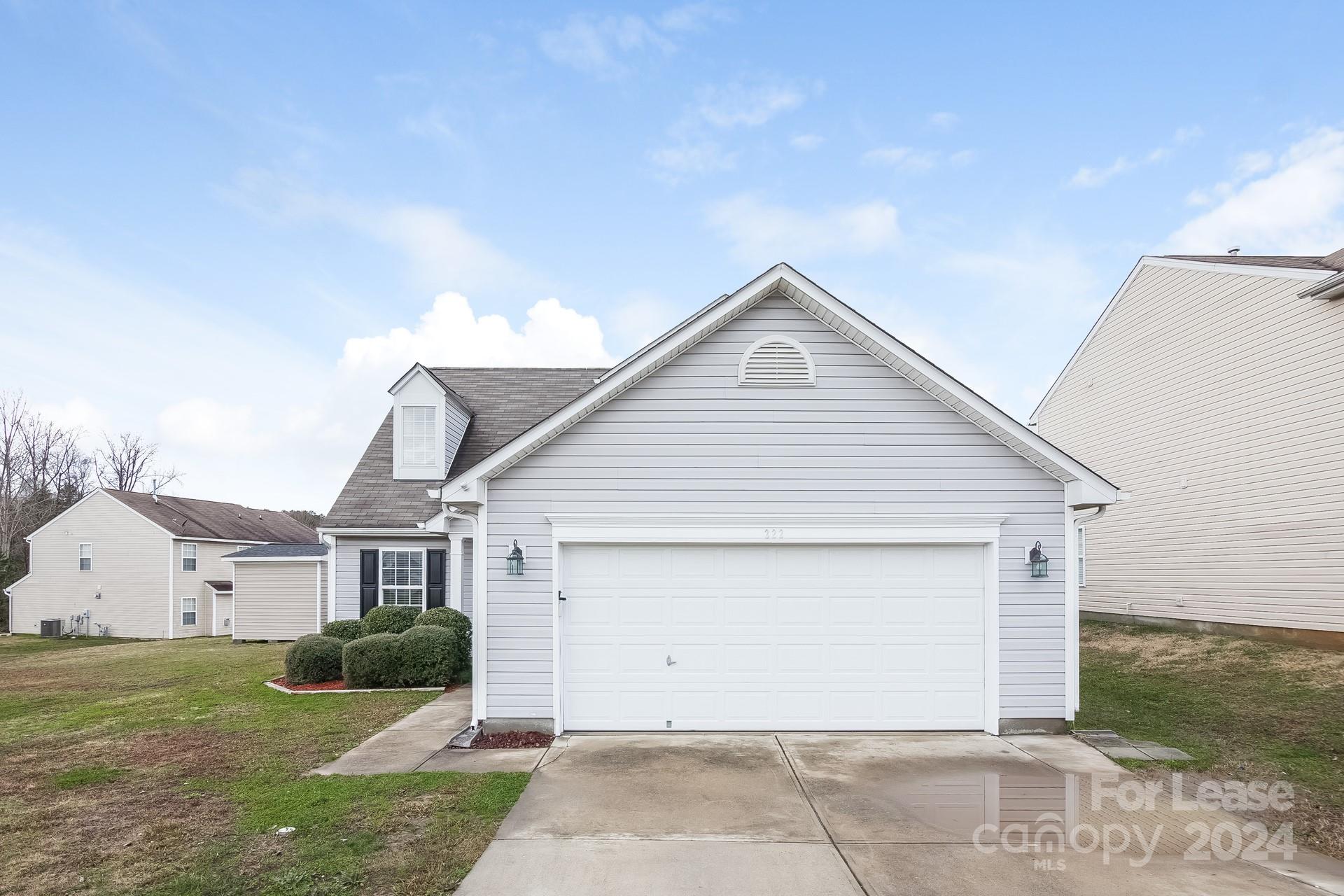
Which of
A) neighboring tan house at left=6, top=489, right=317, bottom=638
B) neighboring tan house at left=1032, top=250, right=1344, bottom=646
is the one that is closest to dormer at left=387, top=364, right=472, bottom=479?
neighboring tan house at left=6, top=489, right=317, bottom=638

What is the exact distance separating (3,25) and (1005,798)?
771 inches

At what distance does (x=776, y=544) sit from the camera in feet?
27.4

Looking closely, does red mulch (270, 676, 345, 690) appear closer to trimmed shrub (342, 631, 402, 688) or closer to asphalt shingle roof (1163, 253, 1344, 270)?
trimmed shrub (342, 631, 402, 688)

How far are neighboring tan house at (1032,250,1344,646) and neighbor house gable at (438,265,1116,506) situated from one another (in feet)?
27.2

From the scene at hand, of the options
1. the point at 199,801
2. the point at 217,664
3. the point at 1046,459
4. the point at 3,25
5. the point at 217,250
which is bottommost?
the point at 217,664

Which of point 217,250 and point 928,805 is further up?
point 217,250

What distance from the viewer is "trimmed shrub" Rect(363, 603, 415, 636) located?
13.5 m

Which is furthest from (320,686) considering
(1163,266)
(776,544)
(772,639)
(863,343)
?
(1163,266)

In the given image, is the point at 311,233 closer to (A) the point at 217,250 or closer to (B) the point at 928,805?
(A) the point at 217,250

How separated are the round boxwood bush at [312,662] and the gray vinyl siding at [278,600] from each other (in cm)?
916

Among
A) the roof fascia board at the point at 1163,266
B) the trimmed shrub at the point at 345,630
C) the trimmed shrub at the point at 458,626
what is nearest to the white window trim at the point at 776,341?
the trimmed shrub at the point at 458,626

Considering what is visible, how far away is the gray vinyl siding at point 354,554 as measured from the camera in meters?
14.5

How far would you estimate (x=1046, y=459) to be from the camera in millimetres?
8195

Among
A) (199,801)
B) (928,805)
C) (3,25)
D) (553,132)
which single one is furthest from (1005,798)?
(3,25)
